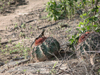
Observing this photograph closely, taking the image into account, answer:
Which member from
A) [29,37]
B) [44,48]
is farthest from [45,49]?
[29,37]

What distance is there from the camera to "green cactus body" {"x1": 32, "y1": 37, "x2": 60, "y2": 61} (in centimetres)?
412

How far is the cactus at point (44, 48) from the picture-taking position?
4121 mm

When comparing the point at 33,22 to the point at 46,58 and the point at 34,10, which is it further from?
the point at 46,58

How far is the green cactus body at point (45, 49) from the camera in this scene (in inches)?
162

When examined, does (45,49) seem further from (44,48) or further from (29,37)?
(29,37)

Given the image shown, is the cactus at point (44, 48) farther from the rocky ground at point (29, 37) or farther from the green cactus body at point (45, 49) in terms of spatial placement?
the rocky ground at point (29, 37)

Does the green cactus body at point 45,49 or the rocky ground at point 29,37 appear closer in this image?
the rocky ground at point 29,37

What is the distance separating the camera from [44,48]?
4.12 meters

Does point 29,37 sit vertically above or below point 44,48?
below

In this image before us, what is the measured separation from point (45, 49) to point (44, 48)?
35 mm

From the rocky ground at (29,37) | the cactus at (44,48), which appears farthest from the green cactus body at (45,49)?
the rocky ground at (29,37)

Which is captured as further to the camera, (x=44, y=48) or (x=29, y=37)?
(x=29, y=37)

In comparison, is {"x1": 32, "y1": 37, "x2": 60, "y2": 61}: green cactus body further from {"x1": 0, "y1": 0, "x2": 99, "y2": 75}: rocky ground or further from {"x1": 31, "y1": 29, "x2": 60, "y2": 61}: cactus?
{"x1": 0, "y1": 0, "x2": 99, "y2": 75}: rocky ground

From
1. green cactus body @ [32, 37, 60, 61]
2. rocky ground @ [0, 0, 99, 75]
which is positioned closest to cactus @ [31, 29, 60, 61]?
green cactus body @ [32, 37, 60, 61]
